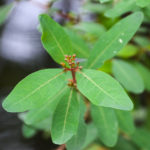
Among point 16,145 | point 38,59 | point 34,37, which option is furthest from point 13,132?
point 34,37

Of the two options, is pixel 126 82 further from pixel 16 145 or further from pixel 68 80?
pixel 16 145

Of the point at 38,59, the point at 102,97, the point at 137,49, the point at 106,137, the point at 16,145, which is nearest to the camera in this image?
the point at 102,97

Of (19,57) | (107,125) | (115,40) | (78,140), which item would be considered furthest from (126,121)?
(19,57)

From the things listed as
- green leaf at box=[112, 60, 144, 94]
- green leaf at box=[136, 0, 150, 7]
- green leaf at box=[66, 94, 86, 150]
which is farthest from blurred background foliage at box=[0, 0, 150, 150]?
green leaf at box=[66, 94, 86, 150]

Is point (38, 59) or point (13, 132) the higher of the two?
point (38, 59)

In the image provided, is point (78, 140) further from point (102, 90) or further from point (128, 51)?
point (128, 51)

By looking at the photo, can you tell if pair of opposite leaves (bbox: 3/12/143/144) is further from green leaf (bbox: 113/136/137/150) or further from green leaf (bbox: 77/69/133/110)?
green leaf (bbox: 113/136/137/150)
